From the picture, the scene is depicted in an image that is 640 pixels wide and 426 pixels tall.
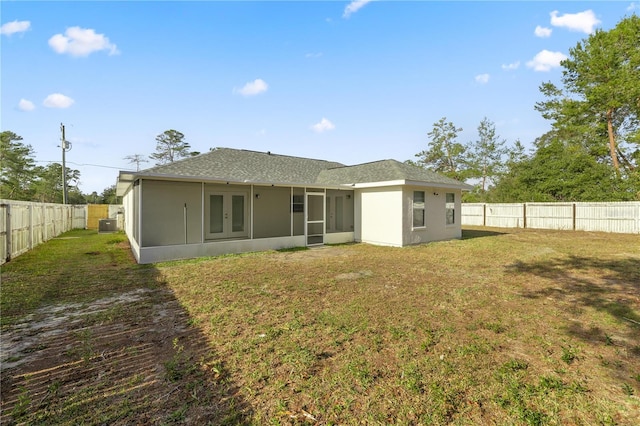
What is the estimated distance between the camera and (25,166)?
3073 cm

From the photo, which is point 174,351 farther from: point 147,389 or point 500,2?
point 500,2

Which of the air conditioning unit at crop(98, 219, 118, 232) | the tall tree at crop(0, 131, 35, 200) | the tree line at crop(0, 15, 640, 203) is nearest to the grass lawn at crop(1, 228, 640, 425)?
the air conditioning unit at crop(98, 219, 118, 232)

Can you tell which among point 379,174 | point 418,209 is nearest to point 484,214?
point 418,209

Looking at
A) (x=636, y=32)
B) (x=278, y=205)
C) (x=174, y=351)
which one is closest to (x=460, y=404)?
(x=174, y=351)

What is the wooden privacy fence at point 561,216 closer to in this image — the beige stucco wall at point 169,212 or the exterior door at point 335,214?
the exterior door at point 335,214

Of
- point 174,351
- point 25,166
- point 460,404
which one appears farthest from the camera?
point 25,166

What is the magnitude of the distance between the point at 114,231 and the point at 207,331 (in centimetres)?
1927

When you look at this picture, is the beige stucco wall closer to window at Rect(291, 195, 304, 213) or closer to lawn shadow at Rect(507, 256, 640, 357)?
window at Rect(291, 195, 304, 213)

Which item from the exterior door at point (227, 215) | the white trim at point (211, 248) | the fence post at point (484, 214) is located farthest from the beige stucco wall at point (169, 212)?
the fence post at point (484, 214)

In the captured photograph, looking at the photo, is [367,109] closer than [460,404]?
No

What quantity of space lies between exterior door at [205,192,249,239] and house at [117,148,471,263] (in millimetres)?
39

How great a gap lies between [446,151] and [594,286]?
3123cm

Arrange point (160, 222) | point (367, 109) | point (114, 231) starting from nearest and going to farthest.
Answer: point (160, 222) → point (367, 109) → point (114, 231)

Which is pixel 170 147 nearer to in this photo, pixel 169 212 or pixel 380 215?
pixel 169 212
